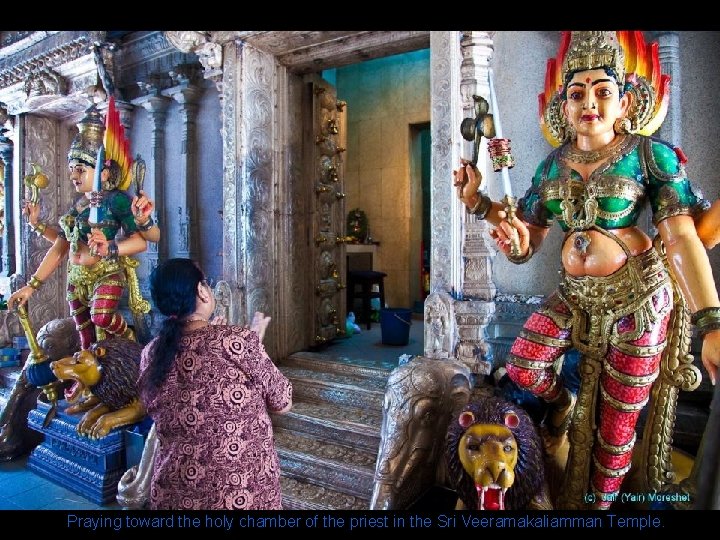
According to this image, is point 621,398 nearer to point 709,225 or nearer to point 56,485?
point 709,225

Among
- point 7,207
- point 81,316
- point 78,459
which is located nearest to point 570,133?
point 81,316

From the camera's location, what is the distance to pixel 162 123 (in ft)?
18.9

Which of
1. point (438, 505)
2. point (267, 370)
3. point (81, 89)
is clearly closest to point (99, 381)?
point (267, 370)

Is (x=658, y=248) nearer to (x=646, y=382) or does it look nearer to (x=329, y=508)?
(x=646, y=382)

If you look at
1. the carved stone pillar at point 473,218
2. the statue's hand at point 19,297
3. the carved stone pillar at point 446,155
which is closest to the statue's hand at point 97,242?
the statue's hand at point 19,297

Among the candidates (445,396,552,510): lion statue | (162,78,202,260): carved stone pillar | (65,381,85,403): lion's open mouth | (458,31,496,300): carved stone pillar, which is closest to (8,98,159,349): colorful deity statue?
(65,381,85,403): lion's open mouth

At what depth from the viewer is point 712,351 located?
1.63m

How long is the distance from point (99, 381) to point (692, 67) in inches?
174

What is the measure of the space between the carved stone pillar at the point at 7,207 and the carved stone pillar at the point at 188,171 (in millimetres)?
2857

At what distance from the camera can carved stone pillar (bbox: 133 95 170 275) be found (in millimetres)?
5660

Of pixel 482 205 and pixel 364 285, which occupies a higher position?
pixel 482 205

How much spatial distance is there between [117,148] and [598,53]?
11.4 feet

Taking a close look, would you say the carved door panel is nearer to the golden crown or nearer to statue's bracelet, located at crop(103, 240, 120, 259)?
statue's bracelet, located at crop(103, 240, 120, 259)
